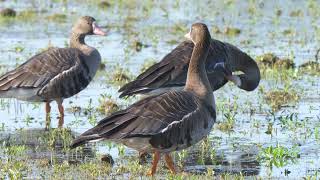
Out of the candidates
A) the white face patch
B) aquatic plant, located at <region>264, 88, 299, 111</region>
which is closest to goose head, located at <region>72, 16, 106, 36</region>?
the white face patch

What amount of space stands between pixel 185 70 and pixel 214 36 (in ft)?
21.0

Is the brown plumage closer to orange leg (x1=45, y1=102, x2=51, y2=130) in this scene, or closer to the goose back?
the goose back

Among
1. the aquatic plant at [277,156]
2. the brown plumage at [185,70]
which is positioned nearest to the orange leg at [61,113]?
the brown plumage at [185,70]

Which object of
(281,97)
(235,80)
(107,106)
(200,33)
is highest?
(200,33)

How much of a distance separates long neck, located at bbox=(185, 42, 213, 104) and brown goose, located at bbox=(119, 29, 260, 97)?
1.67m

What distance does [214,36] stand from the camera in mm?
19312

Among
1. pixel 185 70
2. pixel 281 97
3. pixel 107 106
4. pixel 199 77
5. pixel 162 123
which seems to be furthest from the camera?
pixel 281 97

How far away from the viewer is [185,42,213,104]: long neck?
1066 centimetres

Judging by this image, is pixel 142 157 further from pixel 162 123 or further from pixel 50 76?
pixel 50 76

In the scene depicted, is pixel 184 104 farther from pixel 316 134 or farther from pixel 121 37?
pixel 121 37

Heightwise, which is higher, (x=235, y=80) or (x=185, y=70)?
(x=185, y=70)

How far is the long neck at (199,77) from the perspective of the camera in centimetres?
1066

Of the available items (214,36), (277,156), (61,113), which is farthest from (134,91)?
(214,36)

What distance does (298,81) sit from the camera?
15.4m
